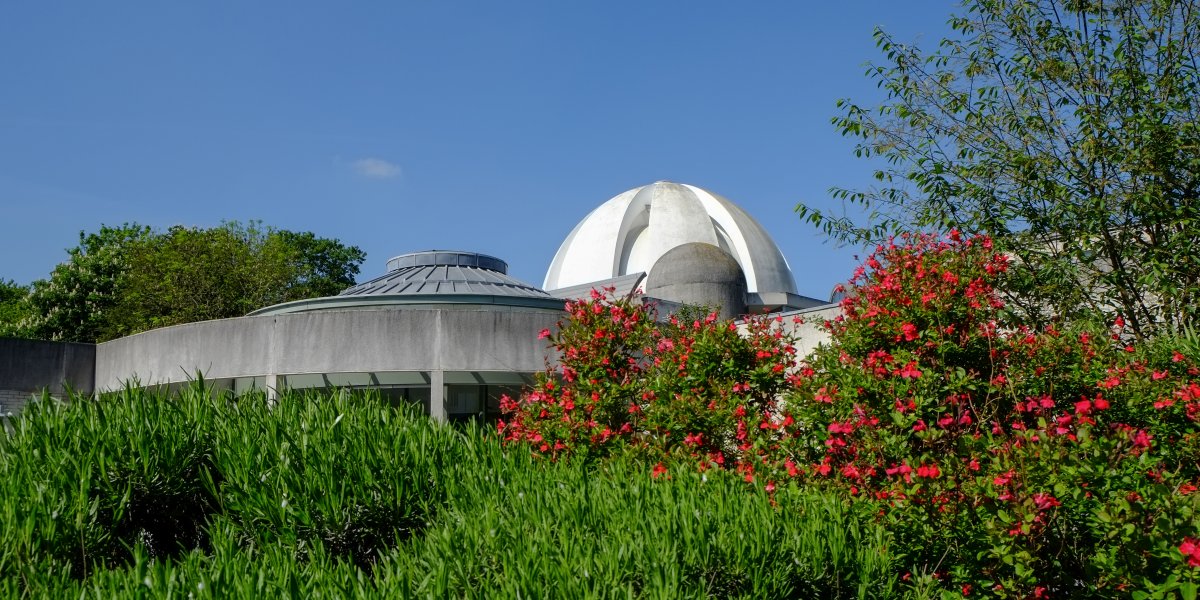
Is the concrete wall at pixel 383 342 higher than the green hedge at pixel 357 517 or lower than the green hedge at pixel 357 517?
higher

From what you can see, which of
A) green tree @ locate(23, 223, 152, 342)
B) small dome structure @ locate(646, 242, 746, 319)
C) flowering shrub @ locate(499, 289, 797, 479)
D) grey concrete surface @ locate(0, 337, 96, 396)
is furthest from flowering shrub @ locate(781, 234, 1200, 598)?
green tree @ locate(23, 223, 152, 342)

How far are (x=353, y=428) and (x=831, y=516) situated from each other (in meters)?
3.11

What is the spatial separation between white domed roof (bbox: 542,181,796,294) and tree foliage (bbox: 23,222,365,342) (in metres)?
14.6

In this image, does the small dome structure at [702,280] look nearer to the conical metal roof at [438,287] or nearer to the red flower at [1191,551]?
the conical metal roof at [438,287]

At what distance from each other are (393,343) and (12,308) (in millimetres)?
41253

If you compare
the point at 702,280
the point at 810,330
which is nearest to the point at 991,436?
the point at 810,330

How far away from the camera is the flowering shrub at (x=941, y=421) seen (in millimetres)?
4602

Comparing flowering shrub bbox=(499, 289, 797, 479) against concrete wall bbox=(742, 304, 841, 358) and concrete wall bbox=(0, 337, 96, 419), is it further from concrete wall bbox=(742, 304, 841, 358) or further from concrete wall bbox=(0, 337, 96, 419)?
concrete wall bbox=(0, 337, 96, 419)

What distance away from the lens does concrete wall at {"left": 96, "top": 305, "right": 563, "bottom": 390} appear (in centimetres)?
1586

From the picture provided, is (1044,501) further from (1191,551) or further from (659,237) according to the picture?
(659,237)

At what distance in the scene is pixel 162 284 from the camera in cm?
3538

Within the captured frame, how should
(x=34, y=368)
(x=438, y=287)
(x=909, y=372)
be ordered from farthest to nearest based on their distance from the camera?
1. (x=438, y=287)
2. (x=34, y=368)
3. (x=909, y=372)

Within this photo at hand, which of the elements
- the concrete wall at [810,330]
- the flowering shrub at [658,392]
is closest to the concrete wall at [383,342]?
the concrete wall at [810,330]

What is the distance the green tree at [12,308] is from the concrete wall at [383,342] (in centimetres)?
2280
